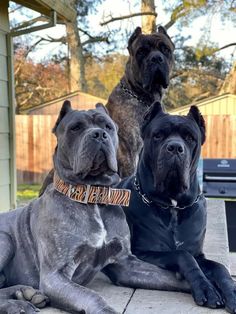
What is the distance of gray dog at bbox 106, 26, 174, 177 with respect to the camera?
374cm

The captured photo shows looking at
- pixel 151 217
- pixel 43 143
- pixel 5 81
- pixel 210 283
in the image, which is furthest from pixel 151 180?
pixel 43 143

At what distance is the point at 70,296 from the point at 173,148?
0.92m

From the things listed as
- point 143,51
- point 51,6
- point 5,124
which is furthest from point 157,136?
point 5,124

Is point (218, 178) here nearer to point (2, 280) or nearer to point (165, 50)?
point (165, 50)

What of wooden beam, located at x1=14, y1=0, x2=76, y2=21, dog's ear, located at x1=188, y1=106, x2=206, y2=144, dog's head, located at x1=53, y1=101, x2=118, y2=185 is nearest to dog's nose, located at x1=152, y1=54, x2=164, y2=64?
dog's ear, located at x1=188, y1=106, x2=206, y2=144

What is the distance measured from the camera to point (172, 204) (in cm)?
278

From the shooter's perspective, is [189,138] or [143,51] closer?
[189,138]

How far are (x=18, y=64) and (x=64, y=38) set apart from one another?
3.68 meters

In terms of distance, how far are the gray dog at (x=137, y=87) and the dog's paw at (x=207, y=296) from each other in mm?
1709

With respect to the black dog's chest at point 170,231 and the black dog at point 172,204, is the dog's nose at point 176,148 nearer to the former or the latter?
the black dog at point 172,204

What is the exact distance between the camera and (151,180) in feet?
9.36

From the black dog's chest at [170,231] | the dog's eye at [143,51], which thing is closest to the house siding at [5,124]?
the dog's eye at [143,51]

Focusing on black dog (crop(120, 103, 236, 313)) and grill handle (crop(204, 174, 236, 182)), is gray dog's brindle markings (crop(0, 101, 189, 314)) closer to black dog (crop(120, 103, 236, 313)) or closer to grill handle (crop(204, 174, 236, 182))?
black dog (crop(120, 103, 236, 313))

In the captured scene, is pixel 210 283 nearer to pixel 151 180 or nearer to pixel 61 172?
pixel 151 180
